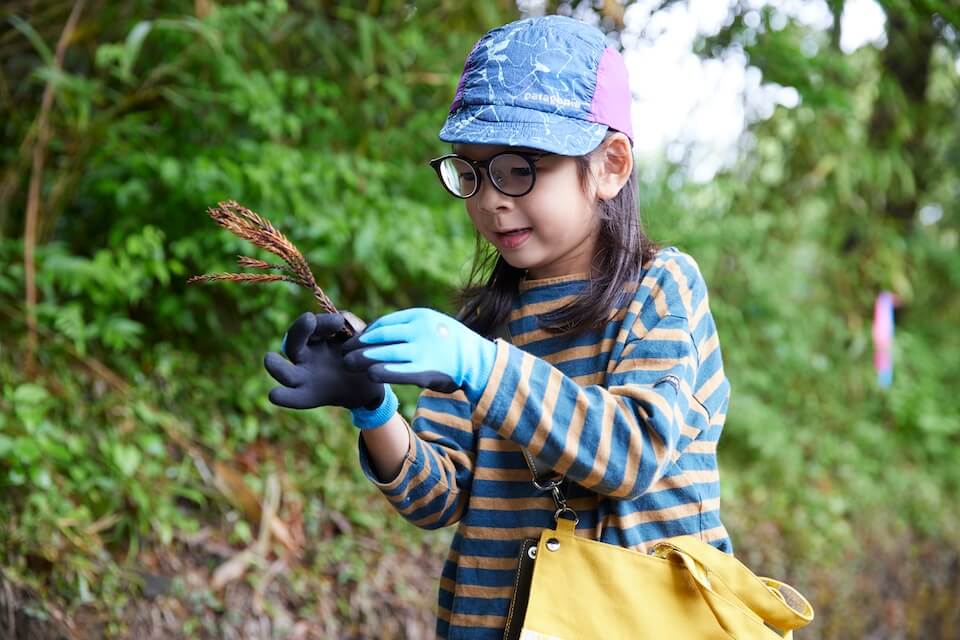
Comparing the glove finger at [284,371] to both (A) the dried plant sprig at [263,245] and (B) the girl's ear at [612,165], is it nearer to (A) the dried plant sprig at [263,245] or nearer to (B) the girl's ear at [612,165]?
(A) the dried plant sprig at [263,245]

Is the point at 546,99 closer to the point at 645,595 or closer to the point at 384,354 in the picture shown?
the point at 384,354

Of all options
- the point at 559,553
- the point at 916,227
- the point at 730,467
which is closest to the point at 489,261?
the point at 559,553

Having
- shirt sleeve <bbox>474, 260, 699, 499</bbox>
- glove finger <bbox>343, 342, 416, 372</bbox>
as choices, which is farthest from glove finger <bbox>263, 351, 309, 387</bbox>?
shirt sleeve <bbox>474, 260, 699, 499</bbox>

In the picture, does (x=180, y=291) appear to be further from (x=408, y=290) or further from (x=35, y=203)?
(x=408, y=290)

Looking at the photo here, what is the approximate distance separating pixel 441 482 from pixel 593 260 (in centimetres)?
46

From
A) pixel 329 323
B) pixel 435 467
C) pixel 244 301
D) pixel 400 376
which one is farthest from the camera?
pixel 244 301

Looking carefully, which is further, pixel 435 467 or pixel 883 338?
pixel 883 338

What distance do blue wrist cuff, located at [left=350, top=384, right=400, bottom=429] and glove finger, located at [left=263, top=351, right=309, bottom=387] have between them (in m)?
0.20

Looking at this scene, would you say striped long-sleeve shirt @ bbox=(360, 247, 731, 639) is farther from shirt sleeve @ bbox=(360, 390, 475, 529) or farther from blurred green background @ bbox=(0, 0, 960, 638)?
blurred green background @ bbox=(0, 0, 960, 638)

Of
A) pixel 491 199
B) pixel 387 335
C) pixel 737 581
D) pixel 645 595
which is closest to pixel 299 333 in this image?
pixel 387 335

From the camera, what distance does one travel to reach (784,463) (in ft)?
15.8

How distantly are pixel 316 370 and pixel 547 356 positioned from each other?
436mm

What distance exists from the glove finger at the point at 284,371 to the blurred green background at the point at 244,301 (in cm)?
149

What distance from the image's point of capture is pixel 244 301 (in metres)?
3.37
